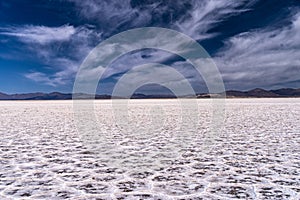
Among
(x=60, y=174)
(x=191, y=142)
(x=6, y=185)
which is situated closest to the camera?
(x=6, y=185)

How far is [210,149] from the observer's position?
5512mm

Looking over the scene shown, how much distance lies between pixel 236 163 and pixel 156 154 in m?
1.43

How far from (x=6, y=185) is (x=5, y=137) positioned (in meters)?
4.28

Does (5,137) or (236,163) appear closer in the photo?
(236,163)

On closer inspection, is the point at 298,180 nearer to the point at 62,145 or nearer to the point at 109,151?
the point at 109,151

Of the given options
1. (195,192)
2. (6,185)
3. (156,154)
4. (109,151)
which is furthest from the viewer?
(109,151)

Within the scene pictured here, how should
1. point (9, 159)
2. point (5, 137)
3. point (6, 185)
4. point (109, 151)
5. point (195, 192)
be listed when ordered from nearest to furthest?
point (195, 192)
point (6, 185)
point (9, 159)
point (109, 151)
point (5, 137)

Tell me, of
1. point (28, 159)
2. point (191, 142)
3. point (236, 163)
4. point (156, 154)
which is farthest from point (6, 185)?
point (191, 142)

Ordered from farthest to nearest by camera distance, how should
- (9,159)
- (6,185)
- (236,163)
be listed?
1. (9,159)
2. (236,163)
3. (6,185)

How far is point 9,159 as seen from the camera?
15.1ft

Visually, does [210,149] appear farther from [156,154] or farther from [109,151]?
[109,151]

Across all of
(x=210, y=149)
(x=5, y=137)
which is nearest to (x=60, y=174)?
(x=210, y=149)

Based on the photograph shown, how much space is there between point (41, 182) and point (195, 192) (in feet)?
6.11

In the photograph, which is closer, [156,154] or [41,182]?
[41,182]
